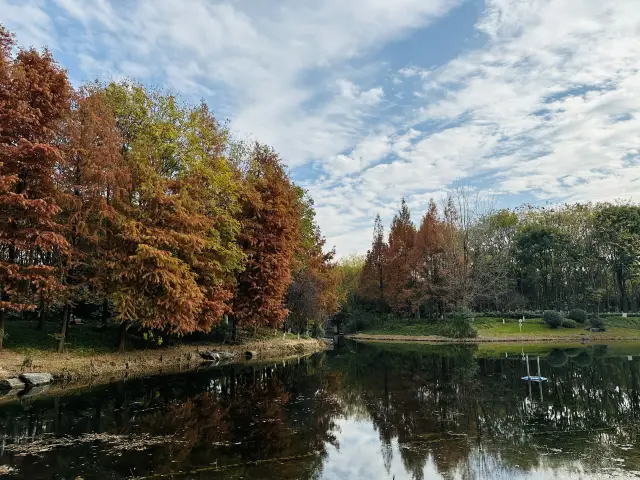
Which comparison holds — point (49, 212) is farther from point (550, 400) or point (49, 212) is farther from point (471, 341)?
point (471, 341)

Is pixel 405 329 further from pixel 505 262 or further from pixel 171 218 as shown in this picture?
pixel 171 218

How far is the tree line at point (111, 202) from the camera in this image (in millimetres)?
18578

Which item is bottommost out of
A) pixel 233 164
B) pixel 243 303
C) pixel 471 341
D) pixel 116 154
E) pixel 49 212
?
pixel 471 341

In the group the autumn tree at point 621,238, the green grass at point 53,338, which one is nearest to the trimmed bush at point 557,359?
the green grass at point 53,338

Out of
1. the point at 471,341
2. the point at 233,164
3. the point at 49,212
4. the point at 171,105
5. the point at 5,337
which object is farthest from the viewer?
the point at 471,341

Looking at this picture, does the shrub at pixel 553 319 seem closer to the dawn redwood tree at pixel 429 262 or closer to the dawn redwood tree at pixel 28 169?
the dawn redwood tree at pixel 429 262

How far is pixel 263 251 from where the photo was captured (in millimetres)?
30422

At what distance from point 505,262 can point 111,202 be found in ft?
156

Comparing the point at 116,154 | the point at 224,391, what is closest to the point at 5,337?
the point at 116,154

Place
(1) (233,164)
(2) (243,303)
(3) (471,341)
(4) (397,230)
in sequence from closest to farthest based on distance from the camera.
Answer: (2) (243,303) < (1) (233,164) < (3) (471,341) < (4) (397,230)

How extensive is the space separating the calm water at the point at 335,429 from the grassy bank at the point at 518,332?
22.5m

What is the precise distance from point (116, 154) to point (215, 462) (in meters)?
16.9

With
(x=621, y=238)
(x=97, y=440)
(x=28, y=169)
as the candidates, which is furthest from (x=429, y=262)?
(x=97, y=440)

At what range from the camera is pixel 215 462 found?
28.5ft
